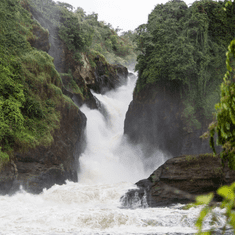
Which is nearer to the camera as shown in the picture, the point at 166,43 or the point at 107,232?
the point at 107,232

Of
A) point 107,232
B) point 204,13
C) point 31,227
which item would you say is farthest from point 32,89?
point 204,13

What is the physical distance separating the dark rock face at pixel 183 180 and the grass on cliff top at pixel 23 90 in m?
5.57

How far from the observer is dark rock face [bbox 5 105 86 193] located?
939cm

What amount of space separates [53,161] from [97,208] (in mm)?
4838

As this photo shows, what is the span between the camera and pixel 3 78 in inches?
385

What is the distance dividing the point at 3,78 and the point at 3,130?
8.34 ft

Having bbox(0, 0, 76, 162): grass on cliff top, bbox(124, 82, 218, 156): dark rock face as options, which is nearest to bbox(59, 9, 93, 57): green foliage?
bbox(0, 0, 76, 162): grass on cliff top

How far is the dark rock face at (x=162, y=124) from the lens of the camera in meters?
13.5

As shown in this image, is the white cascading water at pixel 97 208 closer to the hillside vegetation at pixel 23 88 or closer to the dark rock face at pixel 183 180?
the dark rock face at pixel 183 180

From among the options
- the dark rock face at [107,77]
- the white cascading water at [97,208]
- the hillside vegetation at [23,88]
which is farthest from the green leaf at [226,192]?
the dark rock face at [107,77]

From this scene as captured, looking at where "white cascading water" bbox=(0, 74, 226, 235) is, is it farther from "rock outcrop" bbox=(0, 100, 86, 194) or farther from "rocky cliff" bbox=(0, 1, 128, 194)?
"rocky cliff" bbox=(0, 1, 128, 194)

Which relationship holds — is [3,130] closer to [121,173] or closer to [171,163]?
[171,163]

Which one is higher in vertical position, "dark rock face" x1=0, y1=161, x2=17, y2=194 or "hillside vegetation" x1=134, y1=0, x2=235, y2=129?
"hillside vegetation" x1=134, y1=0, x2=235, y2=129

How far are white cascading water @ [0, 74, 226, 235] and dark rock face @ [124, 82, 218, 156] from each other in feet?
3.79
